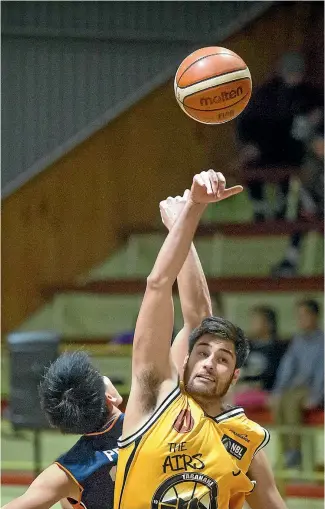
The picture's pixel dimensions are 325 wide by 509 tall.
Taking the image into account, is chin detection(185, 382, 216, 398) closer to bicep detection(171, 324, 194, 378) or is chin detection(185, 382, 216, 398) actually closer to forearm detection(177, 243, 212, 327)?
bicep detection(171, 324, 194, 378)

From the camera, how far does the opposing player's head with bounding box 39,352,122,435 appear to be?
2934 mm

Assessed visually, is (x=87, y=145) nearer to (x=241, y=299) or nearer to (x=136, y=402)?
(x=241, y=299)

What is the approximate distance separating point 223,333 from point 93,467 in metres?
0.55

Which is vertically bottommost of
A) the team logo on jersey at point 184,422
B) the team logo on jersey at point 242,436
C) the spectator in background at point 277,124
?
the team logo on jersey at point 242,436

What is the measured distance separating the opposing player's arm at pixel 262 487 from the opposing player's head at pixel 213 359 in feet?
0.81

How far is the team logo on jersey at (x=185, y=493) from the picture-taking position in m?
2.75

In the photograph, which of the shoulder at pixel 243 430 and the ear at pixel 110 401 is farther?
the ear at pixel 110 401

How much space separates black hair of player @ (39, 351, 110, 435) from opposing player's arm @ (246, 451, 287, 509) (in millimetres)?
490

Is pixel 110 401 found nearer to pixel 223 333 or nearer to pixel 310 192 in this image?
pixel 223 333

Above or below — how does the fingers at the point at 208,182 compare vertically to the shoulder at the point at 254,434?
above

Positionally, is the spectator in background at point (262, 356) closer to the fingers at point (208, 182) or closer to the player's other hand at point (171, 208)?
the player's other hand at point (171, 208)

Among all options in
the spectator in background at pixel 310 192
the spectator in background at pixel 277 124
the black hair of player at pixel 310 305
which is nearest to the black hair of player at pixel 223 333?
the black hair of player at pixel 310 305

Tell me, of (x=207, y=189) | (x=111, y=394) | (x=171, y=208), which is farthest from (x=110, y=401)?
(x=207, y=189)

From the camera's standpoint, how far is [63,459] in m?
2.92
